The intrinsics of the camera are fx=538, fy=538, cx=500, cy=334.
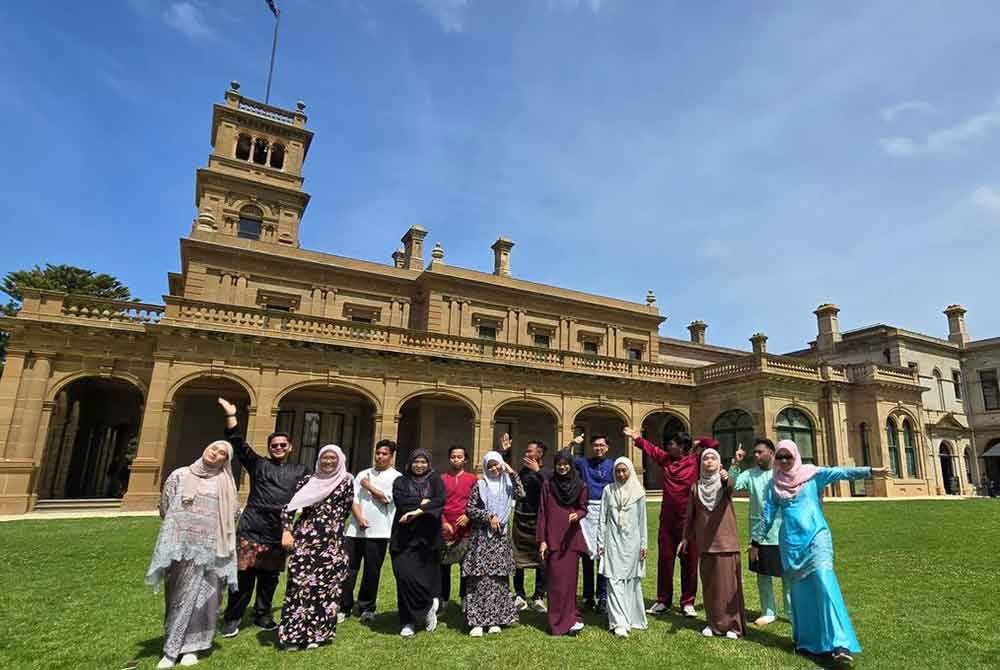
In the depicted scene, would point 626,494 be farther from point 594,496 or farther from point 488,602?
point 488,602

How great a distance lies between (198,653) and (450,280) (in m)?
→ 17.6

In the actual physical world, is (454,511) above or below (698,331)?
below

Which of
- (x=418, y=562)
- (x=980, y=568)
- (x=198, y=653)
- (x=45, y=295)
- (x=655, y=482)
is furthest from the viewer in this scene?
(x=655, y=482)

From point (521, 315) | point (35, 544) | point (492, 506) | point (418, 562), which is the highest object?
point (521, 315)

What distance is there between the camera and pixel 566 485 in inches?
205

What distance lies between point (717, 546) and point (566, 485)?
143cm

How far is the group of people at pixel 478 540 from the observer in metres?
4.15

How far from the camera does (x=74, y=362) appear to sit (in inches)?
595

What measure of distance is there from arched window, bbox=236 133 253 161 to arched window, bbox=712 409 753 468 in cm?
2374

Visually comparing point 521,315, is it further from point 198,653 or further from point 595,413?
point 198,653

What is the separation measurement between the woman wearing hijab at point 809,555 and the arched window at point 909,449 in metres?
22.8

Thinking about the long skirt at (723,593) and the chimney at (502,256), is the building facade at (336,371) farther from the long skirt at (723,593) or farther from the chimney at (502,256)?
the long skirt at (723,593)

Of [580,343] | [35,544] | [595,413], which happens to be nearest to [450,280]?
[580,343]

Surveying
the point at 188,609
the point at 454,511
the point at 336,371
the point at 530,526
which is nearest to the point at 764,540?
the point at 530,526
